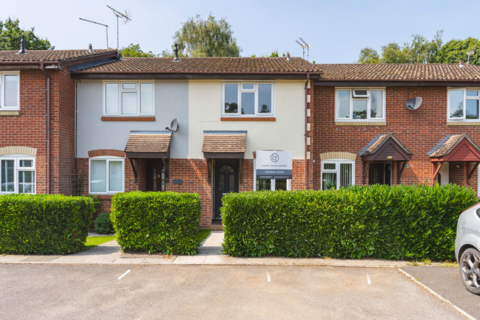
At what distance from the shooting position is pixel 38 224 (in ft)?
23.2

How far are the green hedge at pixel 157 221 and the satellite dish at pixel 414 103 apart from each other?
895cm

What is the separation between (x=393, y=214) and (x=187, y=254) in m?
4.88

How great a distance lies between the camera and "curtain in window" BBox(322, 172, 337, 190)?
11031 millimetres

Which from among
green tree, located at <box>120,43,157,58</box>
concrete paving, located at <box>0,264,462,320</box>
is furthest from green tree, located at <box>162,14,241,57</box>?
concrete paving, located at <box>0,264,462,320</box>

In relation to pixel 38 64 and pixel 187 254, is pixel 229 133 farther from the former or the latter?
pixel 38 64

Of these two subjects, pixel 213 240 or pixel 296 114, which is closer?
pixel 213 240

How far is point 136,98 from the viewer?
1073 cm

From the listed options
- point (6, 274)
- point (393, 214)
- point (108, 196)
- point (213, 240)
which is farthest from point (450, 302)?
point (108, 196)

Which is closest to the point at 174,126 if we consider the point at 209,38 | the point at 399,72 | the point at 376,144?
the point at 376,144

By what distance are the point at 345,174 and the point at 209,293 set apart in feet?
25.3

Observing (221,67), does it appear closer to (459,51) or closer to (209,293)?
(209,293)

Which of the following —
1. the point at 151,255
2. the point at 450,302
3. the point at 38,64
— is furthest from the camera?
the point at 38,64

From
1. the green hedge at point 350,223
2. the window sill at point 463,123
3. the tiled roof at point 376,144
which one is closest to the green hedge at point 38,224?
the green hedge at point 350,223

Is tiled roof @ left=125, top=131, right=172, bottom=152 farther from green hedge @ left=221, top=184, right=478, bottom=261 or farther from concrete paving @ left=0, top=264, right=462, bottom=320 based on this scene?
concrete paving @ left=0, top=264, right=462, bottom=320
